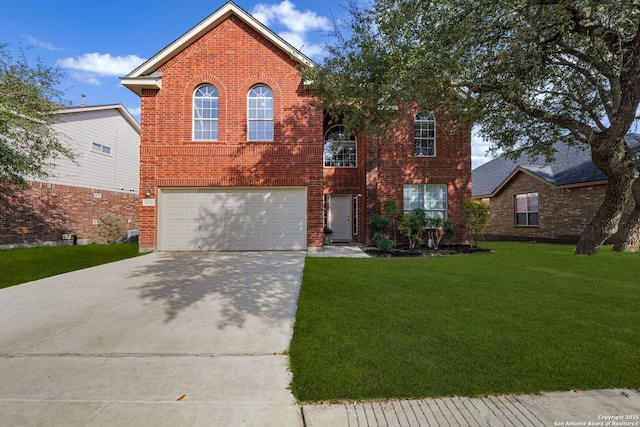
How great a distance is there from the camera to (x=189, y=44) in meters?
10.3

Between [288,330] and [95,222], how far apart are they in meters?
15.5

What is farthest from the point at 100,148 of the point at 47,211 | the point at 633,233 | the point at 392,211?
the point at 633,233

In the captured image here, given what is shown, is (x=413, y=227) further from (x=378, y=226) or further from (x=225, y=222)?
(x=225, y=222)

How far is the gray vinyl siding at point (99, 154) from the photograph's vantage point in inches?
528

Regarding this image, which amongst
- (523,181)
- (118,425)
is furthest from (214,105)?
(523,181)

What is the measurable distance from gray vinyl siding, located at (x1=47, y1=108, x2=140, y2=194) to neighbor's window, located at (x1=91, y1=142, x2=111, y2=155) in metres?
0.10

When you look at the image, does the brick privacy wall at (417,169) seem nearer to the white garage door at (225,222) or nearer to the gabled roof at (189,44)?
the white garage door at (225,222)

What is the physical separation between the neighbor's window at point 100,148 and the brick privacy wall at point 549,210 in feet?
73.6

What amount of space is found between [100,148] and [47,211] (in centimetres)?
424

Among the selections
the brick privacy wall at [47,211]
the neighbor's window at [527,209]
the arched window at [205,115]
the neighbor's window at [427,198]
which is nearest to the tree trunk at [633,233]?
the neighbor's window at [527,209]

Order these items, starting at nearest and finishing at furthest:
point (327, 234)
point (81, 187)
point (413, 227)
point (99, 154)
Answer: point (413, 227), point (327, 234), point (81, 187), point (99, 154)

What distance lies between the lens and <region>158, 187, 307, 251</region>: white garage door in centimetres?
1034

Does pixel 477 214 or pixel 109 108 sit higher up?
pixel 109 108

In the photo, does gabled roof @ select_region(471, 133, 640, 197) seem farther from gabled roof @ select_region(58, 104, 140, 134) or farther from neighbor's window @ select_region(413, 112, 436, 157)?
gabled roof @ select_region(58, 104, 140, 134)
